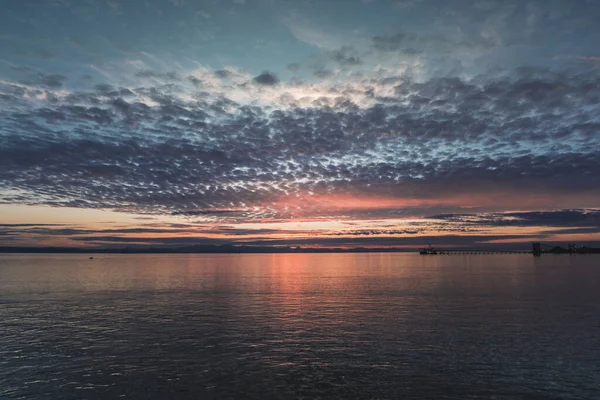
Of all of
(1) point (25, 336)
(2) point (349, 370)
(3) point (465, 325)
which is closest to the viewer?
(2) point (349, 370)

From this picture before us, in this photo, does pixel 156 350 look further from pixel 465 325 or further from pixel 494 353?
pixel 465 325

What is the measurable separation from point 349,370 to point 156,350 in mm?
14640

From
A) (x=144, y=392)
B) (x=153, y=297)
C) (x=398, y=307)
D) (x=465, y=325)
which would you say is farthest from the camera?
(x=153, y=297)

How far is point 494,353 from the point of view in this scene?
102 feet

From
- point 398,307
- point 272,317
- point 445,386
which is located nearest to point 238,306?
point 272,317

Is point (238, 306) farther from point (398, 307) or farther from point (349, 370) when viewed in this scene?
point (349, 370)

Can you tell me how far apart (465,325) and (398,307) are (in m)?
13.4

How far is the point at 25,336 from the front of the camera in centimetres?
3756

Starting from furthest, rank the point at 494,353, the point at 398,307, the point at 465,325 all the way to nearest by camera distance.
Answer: the point at 398,307, the point at 465,325, the point at 494,353

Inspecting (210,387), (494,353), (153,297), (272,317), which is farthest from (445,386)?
(153,297)

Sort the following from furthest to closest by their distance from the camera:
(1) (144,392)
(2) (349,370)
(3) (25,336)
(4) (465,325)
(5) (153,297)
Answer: (5) (153,297), (4) (465,325), (3) (25,336), (2) (349,370), (1) (144,392)

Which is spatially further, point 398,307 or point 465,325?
point 398,307

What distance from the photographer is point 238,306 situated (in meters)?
56.7

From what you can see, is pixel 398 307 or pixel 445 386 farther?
pixel 398 307
